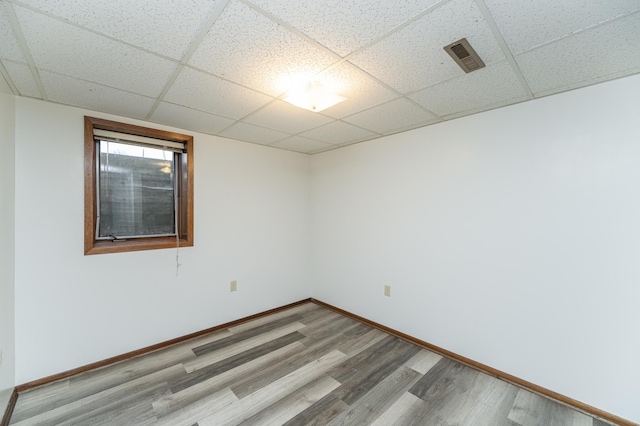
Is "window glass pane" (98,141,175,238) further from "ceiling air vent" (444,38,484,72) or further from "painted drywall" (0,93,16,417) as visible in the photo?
"ceiling air vent" (444,38,484,72)

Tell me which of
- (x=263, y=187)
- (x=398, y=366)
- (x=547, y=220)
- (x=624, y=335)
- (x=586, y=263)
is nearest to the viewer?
(x=624, y=335)

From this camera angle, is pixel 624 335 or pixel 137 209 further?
pixel 137 209

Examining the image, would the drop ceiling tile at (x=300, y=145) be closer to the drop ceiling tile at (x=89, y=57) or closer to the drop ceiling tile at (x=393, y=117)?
the drop ceiling tile at (x=393, y=117)

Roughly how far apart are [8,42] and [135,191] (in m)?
1.49

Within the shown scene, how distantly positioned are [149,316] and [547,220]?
3668mm

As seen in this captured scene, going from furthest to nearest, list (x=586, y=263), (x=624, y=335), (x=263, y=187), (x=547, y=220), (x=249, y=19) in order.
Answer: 1. (x=263, y=187)
2. (x=547, y=220)
3. (x=586, y=263)
4. (x=624, y=335)
5. (x=249, y=19)

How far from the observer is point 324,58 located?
148cm

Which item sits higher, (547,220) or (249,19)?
(249,19)

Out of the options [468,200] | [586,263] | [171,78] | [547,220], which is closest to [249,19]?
[171,78]

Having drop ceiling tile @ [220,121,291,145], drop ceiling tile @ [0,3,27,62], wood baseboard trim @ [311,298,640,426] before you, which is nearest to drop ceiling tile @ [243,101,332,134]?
drop ceiling tile @ [220,121,291,145]

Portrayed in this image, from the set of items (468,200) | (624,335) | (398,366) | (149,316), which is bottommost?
(398,366)

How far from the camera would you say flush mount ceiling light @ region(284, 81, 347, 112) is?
1.78 m

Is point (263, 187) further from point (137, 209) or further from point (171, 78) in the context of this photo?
point (171, 78)

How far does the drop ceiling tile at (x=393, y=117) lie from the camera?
2.16 m
